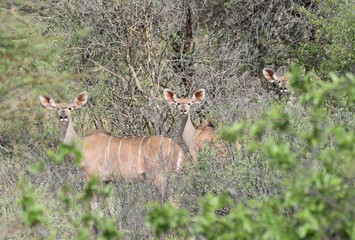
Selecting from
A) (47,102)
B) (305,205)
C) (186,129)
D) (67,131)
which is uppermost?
(305,205)

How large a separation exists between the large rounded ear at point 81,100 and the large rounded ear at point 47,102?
233 mm

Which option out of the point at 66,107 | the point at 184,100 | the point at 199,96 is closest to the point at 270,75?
the point at 199,96

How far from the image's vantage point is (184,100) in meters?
10.5

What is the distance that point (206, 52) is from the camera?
12594 mm

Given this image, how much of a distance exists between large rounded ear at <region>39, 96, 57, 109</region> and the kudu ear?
3165 millimetres

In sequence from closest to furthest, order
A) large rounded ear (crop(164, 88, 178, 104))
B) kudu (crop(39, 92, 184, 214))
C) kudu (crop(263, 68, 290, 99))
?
kudu (crop(39, 92, 184, 214))
large rounded ear (crop(164, 88, 178, 104))
kudu (crop(263, 68, 290, 99))

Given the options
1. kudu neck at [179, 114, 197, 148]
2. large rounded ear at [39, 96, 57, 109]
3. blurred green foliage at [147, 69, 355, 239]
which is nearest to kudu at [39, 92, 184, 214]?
large rounded ear at [39, 96, 57, 109]

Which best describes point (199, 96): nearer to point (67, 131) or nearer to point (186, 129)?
point (186, 129)

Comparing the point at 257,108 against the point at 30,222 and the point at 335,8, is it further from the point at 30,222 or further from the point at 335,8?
the point at 30,222

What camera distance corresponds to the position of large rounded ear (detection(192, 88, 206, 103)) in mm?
10547

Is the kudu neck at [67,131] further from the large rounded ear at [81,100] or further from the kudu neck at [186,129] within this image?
the kudu neck at [186,129]

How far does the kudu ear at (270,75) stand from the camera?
12484 mm

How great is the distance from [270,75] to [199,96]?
2132 mm

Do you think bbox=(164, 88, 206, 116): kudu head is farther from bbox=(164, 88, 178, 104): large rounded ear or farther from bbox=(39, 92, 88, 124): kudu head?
bbox=(39, 92, 88, 124): kudu head
